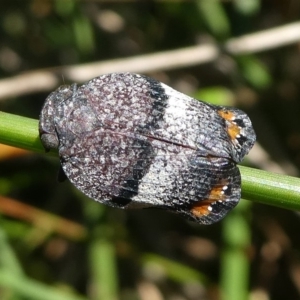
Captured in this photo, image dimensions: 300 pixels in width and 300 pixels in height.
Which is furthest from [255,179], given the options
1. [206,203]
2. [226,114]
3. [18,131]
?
[18,131]

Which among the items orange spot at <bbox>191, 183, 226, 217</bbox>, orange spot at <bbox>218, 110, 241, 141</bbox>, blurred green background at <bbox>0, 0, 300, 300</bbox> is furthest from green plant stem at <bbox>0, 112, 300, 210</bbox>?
blurred green background at <bbox>0, 0, 300, 300</bbox>

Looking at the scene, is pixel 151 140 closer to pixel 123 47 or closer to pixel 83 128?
pixel 83 128

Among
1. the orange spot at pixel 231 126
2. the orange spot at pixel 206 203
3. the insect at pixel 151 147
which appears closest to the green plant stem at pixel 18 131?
the insect at pixel 151 147

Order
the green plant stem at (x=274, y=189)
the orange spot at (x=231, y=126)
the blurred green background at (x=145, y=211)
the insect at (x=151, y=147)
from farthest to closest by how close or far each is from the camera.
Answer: the blurred green background at (x=145, y=211) < the orange spot at (x=231, y=126) < the insect at (x=151, y=147) < the green plant stem at (x=274, y=189)

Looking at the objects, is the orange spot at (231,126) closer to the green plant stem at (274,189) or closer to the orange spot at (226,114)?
the orange spot at (226,114)

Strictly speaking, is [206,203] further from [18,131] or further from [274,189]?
[18,131]

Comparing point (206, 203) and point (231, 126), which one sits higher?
point (231, 126)

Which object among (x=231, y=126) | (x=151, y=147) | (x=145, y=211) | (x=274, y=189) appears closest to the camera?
(x=274, y=189)
